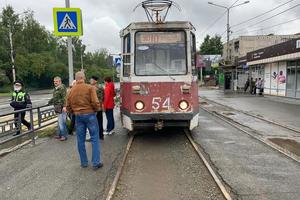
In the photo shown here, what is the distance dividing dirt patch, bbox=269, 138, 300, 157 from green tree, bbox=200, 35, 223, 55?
81.9 meters

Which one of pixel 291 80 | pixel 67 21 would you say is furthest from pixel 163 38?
pixel 291 80

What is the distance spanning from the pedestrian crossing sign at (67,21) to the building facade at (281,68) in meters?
15.9

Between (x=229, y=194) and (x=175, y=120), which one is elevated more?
(x=175, y=120)

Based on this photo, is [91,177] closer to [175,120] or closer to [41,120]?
[175,120]

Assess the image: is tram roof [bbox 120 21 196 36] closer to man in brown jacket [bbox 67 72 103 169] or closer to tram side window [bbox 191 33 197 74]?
tram side window [bbox 191 33 197 74]

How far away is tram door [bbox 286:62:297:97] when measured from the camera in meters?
24.4

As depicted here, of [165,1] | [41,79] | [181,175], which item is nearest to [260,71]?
[165,1]

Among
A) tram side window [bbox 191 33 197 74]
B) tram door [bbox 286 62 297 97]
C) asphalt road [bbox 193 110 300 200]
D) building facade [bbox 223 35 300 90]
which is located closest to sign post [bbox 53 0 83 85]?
tram side window [bbox 191 33 197 74]

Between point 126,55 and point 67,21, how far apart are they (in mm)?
2784

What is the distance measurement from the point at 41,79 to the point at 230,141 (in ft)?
211

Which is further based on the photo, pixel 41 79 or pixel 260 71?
pixel 41 79

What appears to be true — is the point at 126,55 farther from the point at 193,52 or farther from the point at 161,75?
the point at 193,52

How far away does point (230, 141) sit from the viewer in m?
9.41

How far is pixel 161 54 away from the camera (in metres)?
8.91
